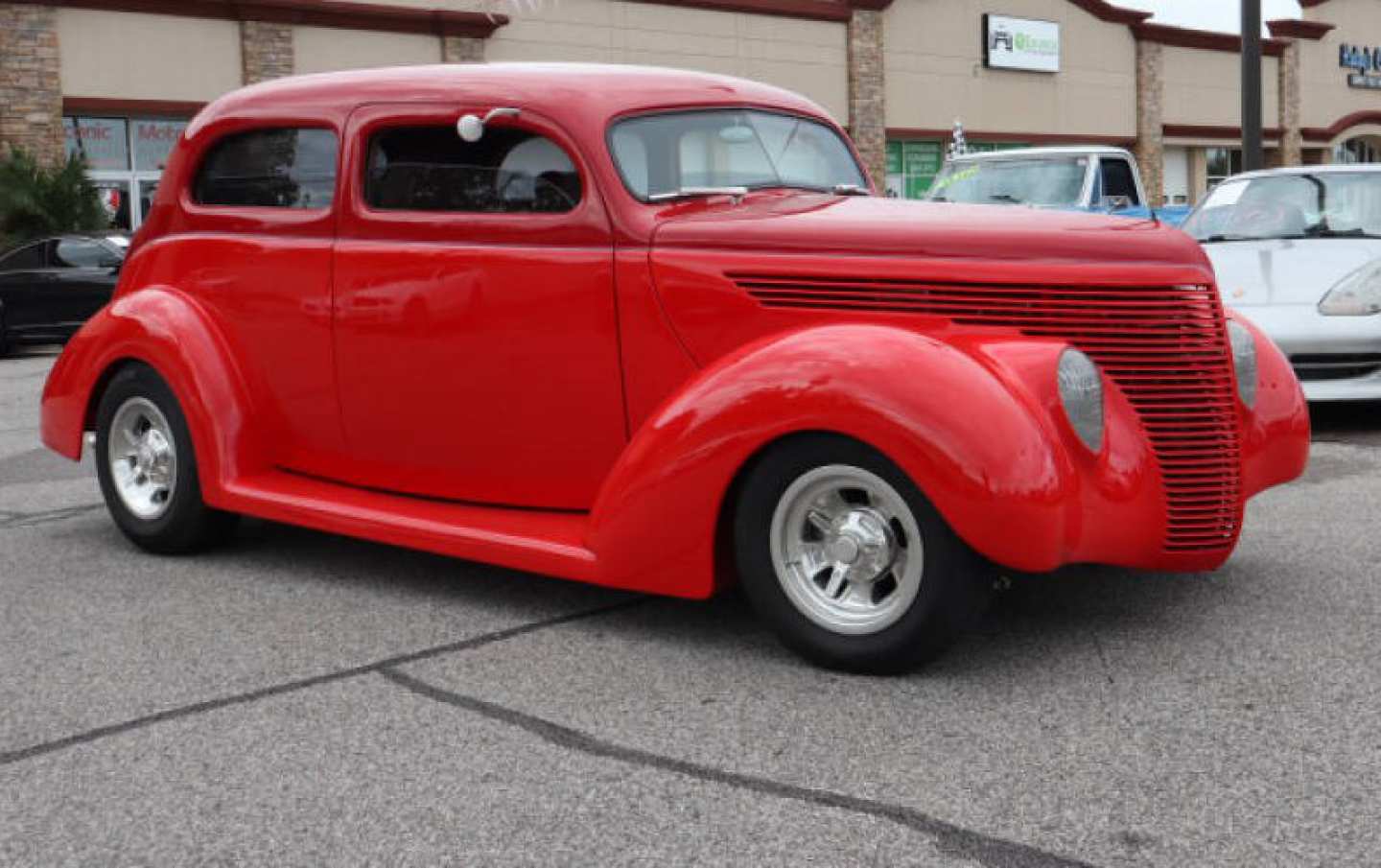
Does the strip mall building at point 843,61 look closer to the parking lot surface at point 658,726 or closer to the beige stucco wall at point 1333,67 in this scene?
Answer: the beige stucco wall at point 1333,67

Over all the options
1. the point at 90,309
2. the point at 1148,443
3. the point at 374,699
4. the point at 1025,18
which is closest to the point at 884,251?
the point at 1148,443

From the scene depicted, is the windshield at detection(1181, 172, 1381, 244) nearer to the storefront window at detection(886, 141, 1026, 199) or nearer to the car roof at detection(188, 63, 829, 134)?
the car roof at detection(188, 63, 829, 134)

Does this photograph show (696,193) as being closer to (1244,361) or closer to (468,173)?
(468,173)

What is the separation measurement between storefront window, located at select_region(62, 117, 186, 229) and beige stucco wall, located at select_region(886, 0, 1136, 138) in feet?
49.0

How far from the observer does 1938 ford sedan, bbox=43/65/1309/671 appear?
384 centimetres

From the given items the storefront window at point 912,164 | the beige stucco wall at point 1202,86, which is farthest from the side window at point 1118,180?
the beige stucco wall at point 1202,86

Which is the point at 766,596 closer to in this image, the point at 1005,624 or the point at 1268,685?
the point at 1005,624

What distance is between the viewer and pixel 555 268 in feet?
14.8

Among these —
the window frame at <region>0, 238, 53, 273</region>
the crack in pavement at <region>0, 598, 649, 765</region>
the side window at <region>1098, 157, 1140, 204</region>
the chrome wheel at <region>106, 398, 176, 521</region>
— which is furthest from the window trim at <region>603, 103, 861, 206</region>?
the window frame at <region>0, 238, 53, 273</region>

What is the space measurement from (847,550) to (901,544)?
145 millimetres

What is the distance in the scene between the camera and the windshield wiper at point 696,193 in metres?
4.56

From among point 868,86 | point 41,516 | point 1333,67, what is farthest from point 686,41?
point 41,516

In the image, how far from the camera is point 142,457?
5711mm

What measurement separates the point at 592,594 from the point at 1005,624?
4.35ft
